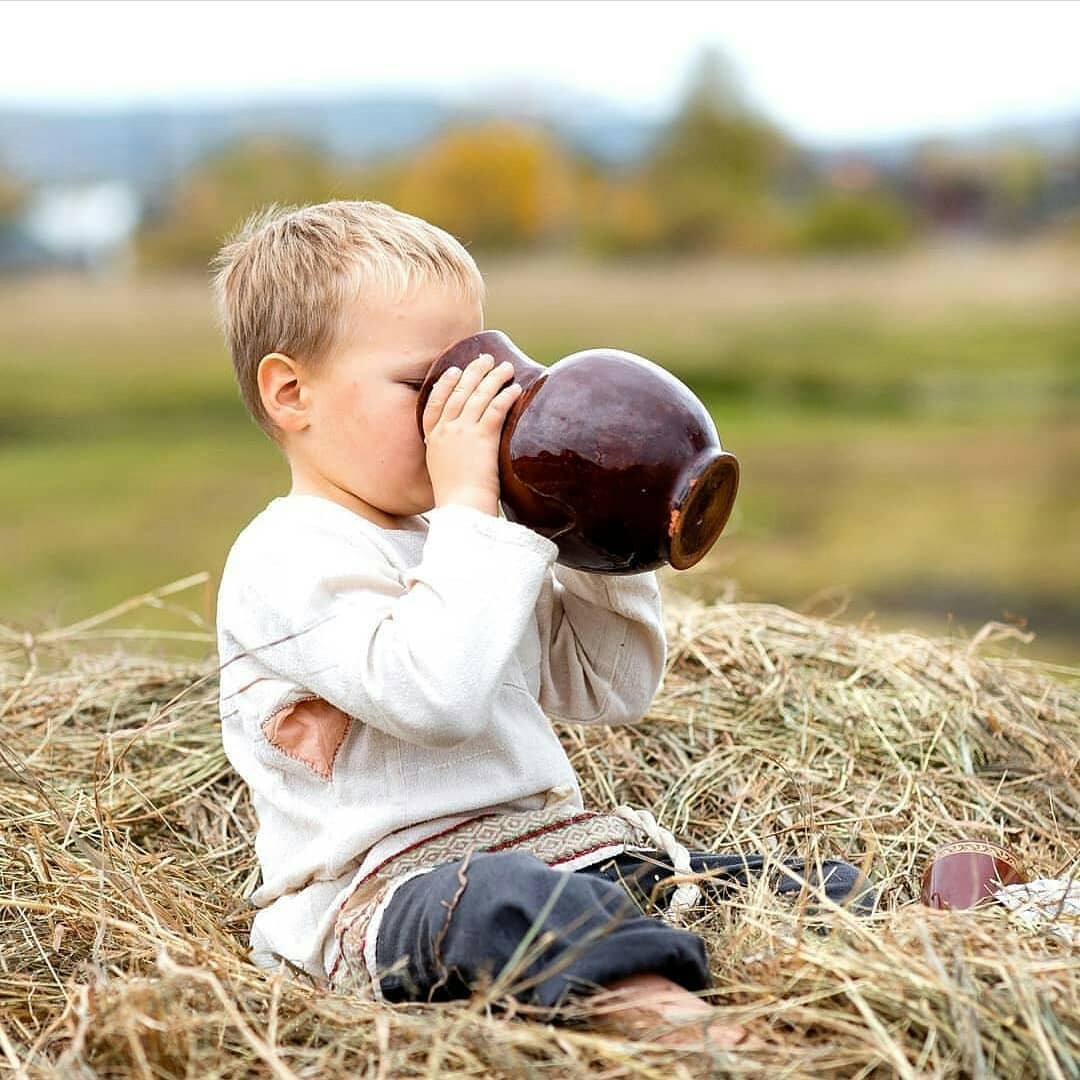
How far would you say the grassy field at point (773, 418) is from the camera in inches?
393

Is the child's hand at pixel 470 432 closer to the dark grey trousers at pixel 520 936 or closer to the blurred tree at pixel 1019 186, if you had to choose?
the dark grey trousers at pixel 520 936

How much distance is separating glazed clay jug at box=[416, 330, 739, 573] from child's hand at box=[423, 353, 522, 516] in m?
0.02

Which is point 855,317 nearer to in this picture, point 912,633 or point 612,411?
point 912,633

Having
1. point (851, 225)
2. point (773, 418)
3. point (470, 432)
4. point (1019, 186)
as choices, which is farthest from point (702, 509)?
point (1019, 186)

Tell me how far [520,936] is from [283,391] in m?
0.96

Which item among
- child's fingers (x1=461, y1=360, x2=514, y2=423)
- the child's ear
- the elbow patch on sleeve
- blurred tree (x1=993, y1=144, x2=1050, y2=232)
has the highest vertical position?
child's fingers (x1=461, y1=360, x2=514, y2=423)

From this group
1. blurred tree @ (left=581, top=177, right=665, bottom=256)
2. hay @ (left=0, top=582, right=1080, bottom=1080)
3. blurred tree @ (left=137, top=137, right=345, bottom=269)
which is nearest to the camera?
hay @ (left=0, top=582, right=1080, bottom=1080)

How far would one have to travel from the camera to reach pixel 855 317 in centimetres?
1717

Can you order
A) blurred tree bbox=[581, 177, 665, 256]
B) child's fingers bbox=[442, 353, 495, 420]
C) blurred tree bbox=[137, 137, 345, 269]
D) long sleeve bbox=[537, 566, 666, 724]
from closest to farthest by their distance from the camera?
child's fingers bbox=[442, 353, 495, 420] → long sleeve bbox=[537, 566, 666, 724] → blurred tree bbox=[581, 177, 665, 256] → blurred tree bbox=[137, 137, 345, 269]

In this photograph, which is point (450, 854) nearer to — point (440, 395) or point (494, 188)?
point (440, 395)

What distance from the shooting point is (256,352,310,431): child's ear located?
8.18 feet

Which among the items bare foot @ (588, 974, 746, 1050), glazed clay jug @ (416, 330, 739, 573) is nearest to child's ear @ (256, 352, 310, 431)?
glazed clay jug @ (416, 330, 739, 573)

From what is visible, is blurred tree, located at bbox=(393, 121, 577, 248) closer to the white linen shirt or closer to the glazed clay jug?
the white linen shirt

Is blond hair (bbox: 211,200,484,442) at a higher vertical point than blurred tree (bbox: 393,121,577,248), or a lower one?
higher
